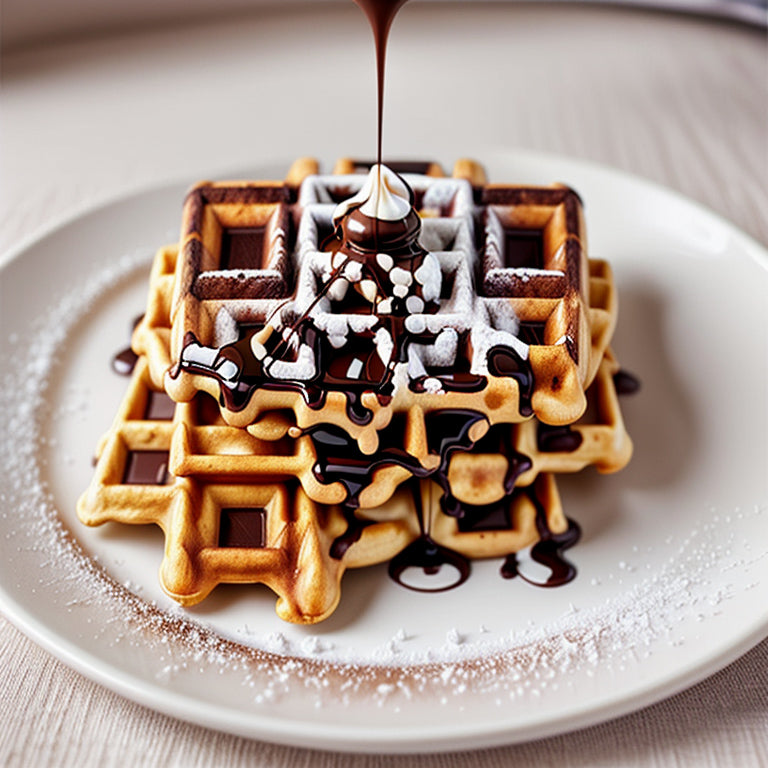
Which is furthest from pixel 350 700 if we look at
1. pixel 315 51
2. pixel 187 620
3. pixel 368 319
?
pixel 315 51

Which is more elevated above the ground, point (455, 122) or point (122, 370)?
point (455, 122)

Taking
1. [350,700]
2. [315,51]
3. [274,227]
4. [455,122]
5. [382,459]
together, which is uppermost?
[315,51]

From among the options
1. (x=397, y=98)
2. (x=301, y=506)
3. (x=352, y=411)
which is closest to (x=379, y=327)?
(x=352, y=411)

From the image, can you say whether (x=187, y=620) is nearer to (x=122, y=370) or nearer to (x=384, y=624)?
(x=384, y=624)

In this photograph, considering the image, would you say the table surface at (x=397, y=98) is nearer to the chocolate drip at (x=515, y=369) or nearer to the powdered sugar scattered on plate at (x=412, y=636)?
the powdered sugar scattered on plate at (x=412, y=636)

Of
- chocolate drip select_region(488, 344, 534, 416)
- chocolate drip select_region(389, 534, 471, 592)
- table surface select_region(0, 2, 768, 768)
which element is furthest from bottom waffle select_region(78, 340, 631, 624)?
table surface select_region(0, 2, 768, 768)

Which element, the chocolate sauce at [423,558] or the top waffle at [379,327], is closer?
the top waffle at [379,327]

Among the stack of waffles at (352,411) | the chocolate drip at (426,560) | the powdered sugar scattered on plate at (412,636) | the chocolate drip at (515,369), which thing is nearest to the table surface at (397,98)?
the stack of waffles at (352,411)
